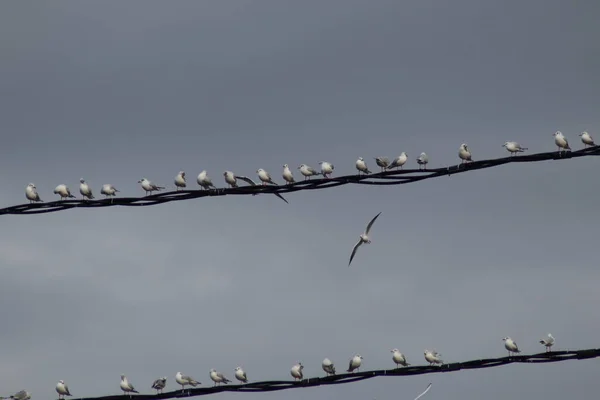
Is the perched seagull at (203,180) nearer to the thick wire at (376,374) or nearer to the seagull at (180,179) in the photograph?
the seagull at (180,179)

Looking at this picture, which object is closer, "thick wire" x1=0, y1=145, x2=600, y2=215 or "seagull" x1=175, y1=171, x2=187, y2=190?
"thick wire" x1=0, y1=145, x2=600, y2=215

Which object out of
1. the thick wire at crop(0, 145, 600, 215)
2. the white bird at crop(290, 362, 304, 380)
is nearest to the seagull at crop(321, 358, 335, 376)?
the white bird at crop(290, 362, 304, 380)

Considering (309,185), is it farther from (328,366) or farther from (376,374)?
(328,366)

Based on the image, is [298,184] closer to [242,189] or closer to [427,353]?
[242,189]

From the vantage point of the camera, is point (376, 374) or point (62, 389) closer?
point (376, 374)

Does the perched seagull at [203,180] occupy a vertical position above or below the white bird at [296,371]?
above

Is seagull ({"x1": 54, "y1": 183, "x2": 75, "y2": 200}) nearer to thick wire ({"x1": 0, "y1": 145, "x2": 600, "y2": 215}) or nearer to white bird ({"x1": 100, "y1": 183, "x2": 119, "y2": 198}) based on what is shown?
white bird ({"x1": 100, "y1": 183, "x2": 119, "y2": 198})

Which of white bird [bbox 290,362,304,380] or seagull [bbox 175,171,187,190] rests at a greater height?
seagull [bbox 175,171,187,190]

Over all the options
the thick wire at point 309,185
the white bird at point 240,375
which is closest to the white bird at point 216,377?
the white bird at point 240,375

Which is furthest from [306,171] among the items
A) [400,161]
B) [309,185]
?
[309,185]

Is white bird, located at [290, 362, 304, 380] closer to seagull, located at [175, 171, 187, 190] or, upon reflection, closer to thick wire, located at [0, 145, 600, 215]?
seagull, located at [175, 171, 187, 190]

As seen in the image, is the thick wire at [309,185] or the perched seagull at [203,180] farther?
the perched seagull at [203,180]

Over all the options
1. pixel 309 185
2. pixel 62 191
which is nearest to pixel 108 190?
pixel 62 191

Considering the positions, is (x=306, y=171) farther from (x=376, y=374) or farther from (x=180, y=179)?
(x=376, y=374)
